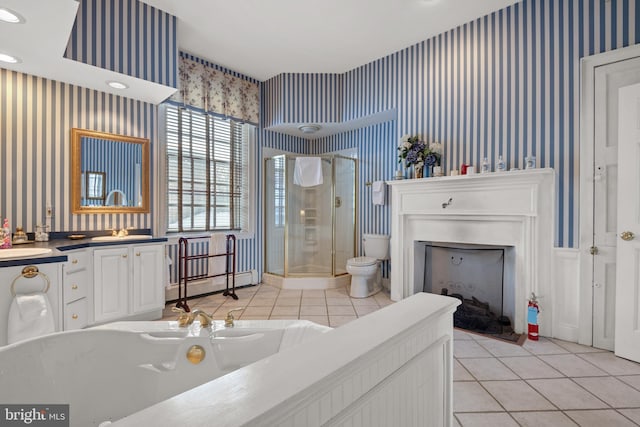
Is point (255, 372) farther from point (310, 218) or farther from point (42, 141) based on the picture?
point (310, 218)

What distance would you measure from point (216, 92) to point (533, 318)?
426cm

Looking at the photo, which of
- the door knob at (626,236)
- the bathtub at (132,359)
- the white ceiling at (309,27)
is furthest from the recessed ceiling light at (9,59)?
the door knob at (626,236)

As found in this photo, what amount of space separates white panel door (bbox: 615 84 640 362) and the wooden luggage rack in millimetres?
3631

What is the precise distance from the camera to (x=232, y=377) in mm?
635

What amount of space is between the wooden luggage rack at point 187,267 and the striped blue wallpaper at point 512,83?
267 cm

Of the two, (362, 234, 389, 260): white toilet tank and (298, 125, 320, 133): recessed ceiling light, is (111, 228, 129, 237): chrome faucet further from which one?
(362, 234, 389, 260): white toilet tank

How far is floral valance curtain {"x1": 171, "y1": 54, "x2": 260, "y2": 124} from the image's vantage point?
12.6 feet

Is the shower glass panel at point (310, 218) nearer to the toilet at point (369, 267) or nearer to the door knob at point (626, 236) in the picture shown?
the toilet at point (369, 267)

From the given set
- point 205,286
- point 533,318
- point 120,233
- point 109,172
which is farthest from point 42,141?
point 533,318

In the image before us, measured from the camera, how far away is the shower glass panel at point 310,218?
457 cm

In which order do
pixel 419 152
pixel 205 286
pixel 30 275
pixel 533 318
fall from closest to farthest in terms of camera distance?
pixel 30 275 < pixel 533 318 < pixel 419 152 < pixel 205 286

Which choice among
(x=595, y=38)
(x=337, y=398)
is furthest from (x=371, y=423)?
(x=595, y=38)

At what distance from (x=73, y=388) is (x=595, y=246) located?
11.4 ft

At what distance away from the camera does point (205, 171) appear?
13.6ft
